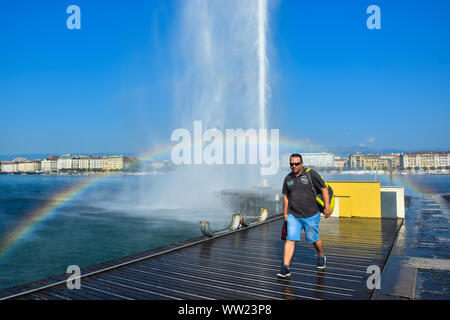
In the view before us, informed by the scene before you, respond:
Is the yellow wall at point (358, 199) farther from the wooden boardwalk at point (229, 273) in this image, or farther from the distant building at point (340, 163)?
the distant building at point (340, 163)

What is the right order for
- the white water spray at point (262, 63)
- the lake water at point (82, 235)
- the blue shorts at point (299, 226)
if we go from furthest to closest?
1. the white water spray at point (262, 63)
2. the lake water at point (82, 235)
3. the blue shorts at point (299, 226)

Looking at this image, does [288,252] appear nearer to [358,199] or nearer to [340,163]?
[358,199]

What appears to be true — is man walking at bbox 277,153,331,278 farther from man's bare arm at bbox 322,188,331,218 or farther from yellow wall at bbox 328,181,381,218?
yellow wall at bbox 328,181,381,218

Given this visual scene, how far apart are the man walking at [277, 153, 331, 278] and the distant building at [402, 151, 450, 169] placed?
674ft

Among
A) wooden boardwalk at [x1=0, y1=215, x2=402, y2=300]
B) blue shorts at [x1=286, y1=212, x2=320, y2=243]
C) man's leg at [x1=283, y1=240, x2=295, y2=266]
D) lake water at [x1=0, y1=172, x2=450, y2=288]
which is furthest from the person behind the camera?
lake water at [x1=0, y1=172, x2=450, y2=288]

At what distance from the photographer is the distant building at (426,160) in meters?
185

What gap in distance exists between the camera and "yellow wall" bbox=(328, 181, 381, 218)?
10.7 metres

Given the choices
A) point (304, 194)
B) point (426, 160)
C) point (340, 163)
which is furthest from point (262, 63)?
point (426, 160)

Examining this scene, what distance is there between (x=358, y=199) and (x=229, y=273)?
711 cm

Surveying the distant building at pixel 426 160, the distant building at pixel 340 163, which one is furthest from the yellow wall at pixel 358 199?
the distant building at pixel 426 160

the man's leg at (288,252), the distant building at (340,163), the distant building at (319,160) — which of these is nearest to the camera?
the man's leg at (288,252)

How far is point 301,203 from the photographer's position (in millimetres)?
5078

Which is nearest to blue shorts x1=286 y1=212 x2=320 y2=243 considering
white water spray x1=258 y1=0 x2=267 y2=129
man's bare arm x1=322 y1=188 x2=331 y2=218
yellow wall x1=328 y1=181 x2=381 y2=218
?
man's bare arm x1=322 y1=188 x2=331 y2=218
